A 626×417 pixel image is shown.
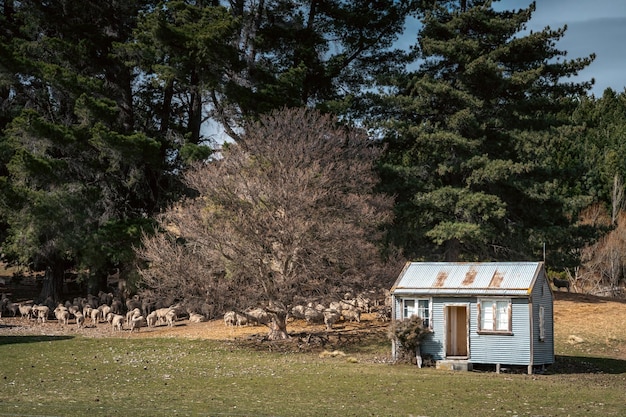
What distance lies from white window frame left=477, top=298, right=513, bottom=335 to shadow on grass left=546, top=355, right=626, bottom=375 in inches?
84.8

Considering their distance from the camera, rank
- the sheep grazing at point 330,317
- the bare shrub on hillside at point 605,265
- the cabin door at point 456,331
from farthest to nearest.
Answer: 1. the bare shrub on hillside at point 605,265
2. the sheep grazing at point 330,317
3. the cabin door at point 456,331

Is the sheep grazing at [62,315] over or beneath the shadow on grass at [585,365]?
over

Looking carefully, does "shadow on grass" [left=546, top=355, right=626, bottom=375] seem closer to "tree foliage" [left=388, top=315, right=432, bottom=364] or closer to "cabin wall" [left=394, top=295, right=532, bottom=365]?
"cabin wall" [left=394, top=295, right=532, bottom=365]

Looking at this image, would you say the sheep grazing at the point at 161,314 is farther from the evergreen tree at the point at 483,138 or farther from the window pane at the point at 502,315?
the window pane at the point at 502,315

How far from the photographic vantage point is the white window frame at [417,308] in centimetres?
2564

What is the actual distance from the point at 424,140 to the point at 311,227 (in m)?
11.4

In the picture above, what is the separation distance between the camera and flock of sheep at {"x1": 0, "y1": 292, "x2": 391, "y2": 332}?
34.6 meters

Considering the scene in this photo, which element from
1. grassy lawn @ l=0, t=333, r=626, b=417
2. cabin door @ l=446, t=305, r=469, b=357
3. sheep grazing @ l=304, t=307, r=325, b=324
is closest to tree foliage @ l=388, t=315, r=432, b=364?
grassy lawn @ l=0, t=333, r=626, b=417

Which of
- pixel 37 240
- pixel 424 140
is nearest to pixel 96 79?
pixel 37 240

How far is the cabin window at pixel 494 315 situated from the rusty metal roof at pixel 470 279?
422 mm

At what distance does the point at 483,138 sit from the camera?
3941 centimetres

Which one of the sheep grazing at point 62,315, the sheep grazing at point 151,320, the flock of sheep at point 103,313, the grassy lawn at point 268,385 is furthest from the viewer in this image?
the sheep grazing at point 62,315

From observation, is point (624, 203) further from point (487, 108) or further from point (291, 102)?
point (291, 102)

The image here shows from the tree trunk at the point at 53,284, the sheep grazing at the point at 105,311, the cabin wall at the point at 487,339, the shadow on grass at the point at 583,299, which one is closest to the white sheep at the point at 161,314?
the sheep grazing at the point at 105,311
